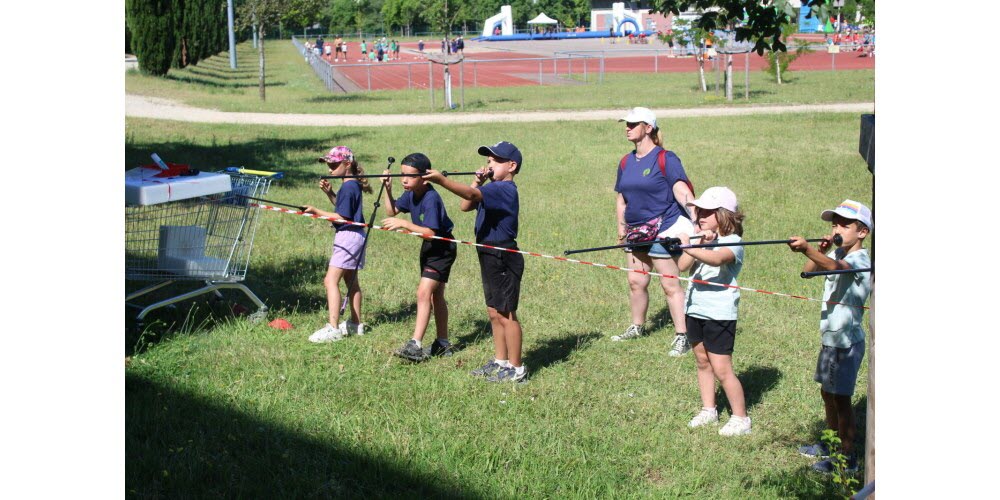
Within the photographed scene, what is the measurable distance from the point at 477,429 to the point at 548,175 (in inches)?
414

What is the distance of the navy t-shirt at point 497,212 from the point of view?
6.34m

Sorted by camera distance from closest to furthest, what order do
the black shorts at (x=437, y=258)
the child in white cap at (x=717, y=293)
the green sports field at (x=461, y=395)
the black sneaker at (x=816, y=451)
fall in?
the green sports field at (x=461, y=395), the black sneaker at (x=816, y=451), the child in white cap at (x=717, y=293), the black shorts at (x=437, y=258)

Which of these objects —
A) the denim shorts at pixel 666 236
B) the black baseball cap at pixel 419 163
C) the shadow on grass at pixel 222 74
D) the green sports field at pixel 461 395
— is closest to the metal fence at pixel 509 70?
the shadow on grass at pixel 222 74

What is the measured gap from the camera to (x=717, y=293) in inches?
220

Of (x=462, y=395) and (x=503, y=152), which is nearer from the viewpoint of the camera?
(x=462, y=395)

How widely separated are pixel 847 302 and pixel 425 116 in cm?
2102

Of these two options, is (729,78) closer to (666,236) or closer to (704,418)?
(666,236)

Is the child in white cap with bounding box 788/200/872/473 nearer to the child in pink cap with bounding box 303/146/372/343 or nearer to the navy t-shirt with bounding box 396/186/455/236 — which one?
the navy t-shirt with bounding box 396/186/455/236

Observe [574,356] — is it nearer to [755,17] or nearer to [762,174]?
[755,17]

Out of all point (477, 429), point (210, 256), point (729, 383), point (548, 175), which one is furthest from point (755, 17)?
point (548, 175)

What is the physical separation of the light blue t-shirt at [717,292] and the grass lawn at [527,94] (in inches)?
766

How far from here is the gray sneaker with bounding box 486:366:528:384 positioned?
6.50m

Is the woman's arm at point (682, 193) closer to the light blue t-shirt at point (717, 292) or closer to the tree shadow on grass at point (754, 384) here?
the tree shadow on grass at point (754, 384)

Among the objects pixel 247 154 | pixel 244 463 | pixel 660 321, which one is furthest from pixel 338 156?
pixel 247 154
